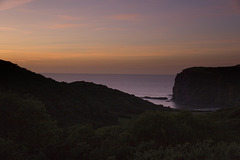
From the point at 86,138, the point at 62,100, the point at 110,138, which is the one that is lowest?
the point at 62,100

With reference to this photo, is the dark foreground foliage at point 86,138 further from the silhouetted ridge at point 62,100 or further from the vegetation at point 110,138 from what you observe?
the silhouetted ridge at point 62,100

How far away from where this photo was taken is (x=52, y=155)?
88.9ft

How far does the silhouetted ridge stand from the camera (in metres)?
78.6

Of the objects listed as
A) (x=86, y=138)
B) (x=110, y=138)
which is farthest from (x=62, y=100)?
(x=86, y=138)

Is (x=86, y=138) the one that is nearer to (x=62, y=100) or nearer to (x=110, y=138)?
(x=110, y=138)

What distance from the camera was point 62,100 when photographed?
88.8 meters

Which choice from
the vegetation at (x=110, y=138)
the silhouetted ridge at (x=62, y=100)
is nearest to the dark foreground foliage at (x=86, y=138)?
the vegetation at (x=110, y=138)

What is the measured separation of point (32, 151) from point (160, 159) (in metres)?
12.0

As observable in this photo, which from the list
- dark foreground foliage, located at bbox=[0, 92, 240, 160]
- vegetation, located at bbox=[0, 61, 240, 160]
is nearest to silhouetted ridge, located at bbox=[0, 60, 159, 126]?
vegetation, located at bbox=[0, 61, 240, 160]

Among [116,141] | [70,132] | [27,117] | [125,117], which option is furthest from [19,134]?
[125,117]

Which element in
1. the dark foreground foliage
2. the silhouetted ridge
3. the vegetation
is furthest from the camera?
the silhouetted ridge

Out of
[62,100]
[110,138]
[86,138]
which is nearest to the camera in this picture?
[86,138]

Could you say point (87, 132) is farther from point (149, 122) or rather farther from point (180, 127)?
point (180, 127)

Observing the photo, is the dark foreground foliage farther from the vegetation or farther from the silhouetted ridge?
the silhouetted ridge
